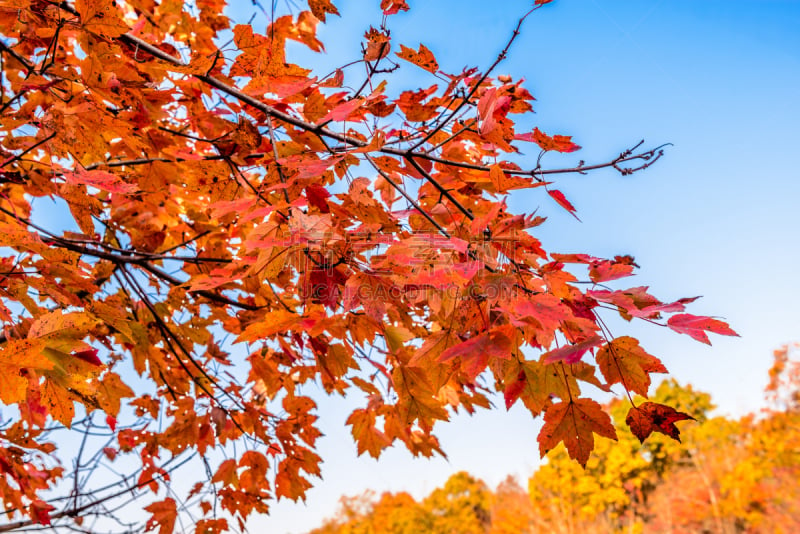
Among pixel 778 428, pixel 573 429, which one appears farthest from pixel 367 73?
pixel 778 428

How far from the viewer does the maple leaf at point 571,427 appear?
3.48 feet

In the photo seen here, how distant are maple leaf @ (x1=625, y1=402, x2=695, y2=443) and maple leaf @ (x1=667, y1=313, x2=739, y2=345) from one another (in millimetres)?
162

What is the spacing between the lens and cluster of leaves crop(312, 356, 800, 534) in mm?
11758

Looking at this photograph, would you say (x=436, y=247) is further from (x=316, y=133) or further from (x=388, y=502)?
(x=388, y=502)

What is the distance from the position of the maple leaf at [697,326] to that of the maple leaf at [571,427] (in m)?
0.25

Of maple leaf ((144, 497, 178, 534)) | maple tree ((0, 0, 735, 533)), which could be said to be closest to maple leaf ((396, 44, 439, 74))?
maple tree ((0, 0, 735, 533))

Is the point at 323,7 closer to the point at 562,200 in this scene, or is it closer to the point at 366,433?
the point at 562,200

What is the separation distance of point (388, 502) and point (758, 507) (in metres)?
10.5

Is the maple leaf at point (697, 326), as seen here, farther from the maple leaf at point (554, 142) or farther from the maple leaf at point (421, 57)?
the maple leaf at point (421, 57)

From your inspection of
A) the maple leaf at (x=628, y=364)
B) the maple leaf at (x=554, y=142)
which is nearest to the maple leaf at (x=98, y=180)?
the maple leaf at (x=554, y=142)

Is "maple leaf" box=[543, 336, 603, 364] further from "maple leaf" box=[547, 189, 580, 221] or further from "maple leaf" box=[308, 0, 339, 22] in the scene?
"maple leaf" box=[308, 0, 339, 22]

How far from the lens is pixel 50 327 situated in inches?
35.2

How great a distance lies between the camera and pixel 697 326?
0.95 m

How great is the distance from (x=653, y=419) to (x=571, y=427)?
0.17 meters
